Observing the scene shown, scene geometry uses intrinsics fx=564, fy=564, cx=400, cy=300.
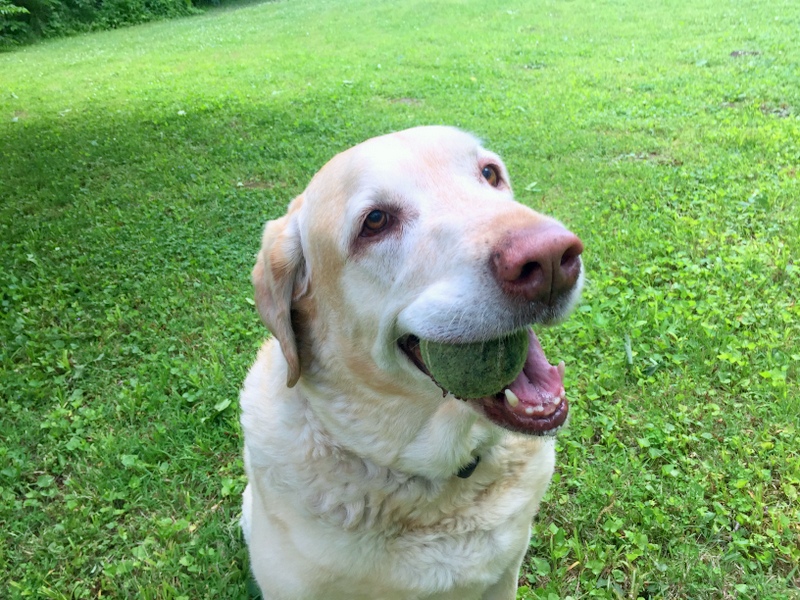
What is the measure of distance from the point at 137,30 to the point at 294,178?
2251 cm

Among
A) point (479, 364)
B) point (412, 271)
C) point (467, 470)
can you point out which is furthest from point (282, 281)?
point (467, 470)

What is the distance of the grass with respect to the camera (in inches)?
114

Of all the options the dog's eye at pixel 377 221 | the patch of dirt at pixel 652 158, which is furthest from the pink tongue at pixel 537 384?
the patch of dirt at pixel 652 158

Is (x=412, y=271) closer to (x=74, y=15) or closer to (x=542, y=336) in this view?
(x=542, y=336)

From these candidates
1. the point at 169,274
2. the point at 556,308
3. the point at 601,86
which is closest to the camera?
the point at 556,308

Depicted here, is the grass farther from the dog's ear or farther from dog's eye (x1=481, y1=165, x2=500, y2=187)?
dog's eye (x1=481, y1=165, x2=500, y2=187)

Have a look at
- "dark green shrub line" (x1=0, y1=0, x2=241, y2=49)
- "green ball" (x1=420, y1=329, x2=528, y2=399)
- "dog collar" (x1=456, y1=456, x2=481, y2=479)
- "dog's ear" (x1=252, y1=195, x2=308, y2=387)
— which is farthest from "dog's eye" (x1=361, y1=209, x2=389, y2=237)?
"dark green shrub line" (x1=0, y1=0, x2=241, y2=49)

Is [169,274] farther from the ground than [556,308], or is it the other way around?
[556,308]

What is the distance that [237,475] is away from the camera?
3.45 m

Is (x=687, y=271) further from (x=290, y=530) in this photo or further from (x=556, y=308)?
(x=290, y=530)

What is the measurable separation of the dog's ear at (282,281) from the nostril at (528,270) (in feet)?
3.26

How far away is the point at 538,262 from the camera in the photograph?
5.22 ft

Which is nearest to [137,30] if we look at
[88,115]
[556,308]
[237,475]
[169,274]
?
[88,115]

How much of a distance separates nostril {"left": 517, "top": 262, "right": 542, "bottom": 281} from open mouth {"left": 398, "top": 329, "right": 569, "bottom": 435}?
41 centimetres
